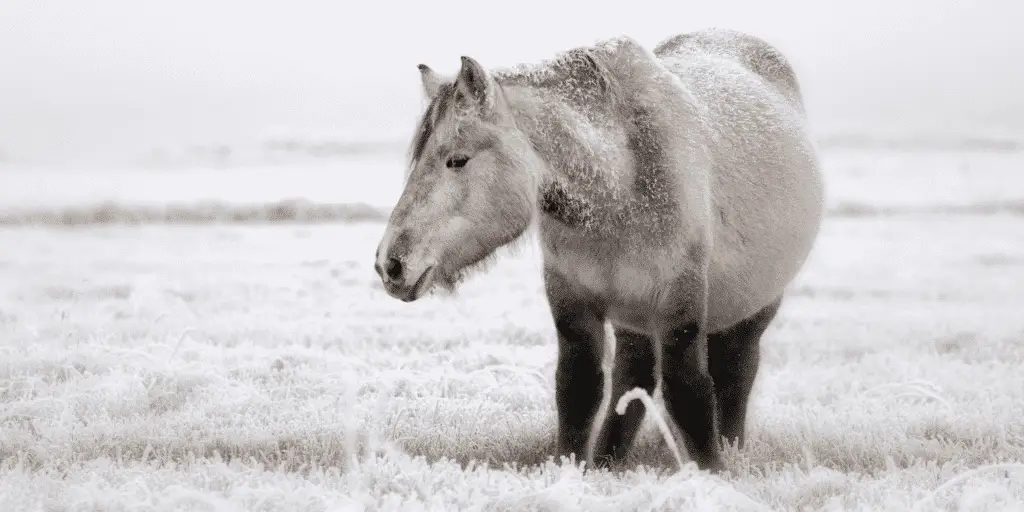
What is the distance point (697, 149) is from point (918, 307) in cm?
902

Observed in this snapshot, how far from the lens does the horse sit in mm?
3955

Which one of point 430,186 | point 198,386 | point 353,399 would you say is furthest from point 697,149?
point 198,386

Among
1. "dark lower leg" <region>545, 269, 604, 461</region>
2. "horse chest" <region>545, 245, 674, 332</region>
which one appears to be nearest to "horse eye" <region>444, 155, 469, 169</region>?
"horse chest" <region>545, 245, 674, 332</region>

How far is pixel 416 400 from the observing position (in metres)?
6.68

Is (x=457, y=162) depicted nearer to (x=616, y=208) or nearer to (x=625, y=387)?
(x=616, y=208)

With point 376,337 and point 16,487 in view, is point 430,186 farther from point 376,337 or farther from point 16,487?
point 376,337

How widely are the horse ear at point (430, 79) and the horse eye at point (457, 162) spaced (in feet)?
1.43

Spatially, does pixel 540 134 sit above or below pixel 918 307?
above

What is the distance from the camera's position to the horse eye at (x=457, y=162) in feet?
13.0

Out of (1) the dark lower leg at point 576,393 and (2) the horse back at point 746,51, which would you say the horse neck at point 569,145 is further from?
(2) the horse back at point 746,51

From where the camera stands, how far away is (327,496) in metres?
3.99

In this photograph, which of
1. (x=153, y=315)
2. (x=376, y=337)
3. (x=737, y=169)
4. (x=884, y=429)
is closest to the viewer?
(x=737, y=169)

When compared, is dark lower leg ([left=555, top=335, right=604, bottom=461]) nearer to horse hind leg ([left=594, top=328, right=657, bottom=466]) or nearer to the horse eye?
horse hind leg ([left=594, top=328, right=657, bottom=466])

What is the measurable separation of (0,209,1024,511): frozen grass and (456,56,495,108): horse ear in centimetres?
86
